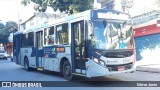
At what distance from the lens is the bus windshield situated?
32.5 feet

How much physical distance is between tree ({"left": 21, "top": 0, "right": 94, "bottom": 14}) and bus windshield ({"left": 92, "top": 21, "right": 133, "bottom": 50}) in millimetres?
10054

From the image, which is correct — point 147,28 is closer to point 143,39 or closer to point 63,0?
point 143,39

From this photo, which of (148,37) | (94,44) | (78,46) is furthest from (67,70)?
(148,37)

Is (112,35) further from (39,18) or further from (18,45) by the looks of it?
(39,18)

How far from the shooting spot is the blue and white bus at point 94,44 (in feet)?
32.3

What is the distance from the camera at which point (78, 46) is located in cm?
1080

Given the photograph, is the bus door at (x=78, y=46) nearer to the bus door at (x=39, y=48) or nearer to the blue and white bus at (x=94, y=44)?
the blue and white bus at (x=94, y=44)

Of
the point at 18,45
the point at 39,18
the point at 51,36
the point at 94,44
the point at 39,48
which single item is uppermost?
the point at 39,18

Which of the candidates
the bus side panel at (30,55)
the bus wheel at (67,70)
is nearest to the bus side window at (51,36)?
the bus wheel at (67,70)

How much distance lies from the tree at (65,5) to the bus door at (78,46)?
9335mm

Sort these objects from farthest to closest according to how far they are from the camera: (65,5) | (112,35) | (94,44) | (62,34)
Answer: (65,5) → (62,34) → (112,35) → (94,44)

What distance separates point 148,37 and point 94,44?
1229 cm

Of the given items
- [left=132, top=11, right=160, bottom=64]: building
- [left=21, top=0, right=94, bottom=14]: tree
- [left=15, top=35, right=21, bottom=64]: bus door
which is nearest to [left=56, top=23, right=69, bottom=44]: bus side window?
[left=15, top=35, right=21, bottom=64]: bus door

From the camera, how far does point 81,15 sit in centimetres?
1067
